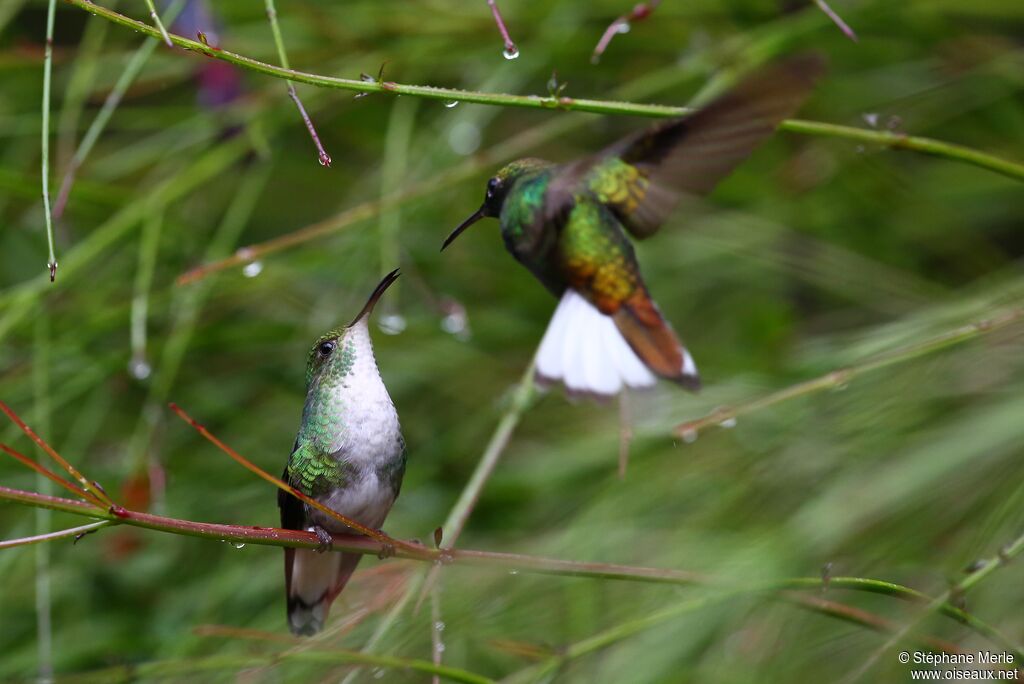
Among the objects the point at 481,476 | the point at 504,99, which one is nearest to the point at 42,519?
the point at 481,476

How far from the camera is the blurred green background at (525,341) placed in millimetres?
1079

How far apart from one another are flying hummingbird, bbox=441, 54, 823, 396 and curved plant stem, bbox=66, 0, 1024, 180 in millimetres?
30

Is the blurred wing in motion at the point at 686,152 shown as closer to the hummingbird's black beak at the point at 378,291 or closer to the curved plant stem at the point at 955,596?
the hummingbird's black beak at the point at 378,291

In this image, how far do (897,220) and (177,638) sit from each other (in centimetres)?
122

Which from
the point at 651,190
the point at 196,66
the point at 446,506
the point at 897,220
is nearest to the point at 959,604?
the point at 651,190

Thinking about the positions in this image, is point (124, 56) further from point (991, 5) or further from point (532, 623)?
point (991, 5)

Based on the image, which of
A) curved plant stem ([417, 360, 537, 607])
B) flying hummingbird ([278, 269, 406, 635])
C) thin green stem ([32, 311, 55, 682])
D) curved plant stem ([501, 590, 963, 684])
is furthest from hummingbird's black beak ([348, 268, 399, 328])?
thin green stem ([32, 311, 55, 682])

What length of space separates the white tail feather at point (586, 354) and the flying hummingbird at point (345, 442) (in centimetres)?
12

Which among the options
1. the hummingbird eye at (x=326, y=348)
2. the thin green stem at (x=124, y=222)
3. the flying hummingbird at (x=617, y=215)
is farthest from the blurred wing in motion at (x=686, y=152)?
the thin green stem at (x=124, y=222)

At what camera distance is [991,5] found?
1658mm

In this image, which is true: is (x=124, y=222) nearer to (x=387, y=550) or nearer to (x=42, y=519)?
(x=42, y=519)

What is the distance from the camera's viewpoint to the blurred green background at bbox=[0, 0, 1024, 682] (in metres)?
1.08

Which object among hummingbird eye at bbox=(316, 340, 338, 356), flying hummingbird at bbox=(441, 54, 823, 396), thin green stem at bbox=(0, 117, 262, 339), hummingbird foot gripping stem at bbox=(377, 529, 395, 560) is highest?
thin green stem at bbox=(0, 117, 262, 339)

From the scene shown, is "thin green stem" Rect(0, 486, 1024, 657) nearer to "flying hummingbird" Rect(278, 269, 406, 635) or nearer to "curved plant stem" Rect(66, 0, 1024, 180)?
"flying hummingbird" Rect(278, 269, 406, 635)
